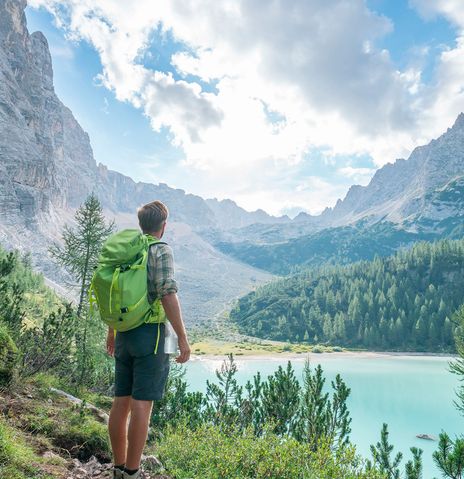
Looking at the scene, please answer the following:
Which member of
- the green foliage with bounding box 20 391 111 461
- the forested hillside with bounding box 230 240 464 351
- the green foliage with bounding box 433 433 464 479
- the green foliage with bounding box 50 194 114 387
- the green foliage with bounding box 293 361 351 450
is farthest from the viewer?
the forested hillside with bounding box 230 240 464 351

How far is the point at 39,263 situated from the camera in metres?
175

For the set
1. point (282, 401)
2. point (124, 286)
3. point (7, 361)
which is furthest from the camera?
point (282, 401)

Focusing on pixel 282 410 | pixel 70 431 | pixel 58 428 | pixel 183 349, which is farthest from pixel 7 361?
pixel 282 410

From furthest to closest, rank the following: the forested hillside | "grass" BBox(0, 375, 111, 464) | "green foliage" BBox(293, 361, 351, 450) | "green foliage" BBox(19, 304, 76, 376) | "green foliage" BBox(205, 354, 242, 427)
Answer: the forested hillside
"green foliage" BBox(205, 354, 242, 427)
"green foliage" BBox(293, 361, 351, 450)
"green foliage" BBox(19, 304, 76, 376)
"grass" BBox(0, 375, 111, 464)

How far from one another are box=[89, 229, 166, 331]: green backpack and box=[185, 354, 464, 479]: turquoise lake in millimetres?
26964

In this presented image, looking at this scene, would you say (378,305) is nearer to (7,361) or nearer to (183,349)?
(7,361)

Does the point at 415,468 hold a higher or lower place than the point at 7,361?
lower

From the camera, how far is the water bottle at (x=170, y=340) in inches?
165

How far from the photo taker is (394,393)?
54781 mm

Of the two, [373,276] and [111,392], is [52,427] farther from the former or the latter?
[373,276]

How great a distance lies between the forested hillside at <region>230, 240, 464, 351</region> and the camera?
107 meters

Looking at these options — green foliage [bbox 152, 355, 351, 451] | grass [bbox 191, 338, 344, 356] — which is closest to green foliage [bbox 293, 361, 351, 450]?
green foliage [bbox 152, 355, 351, 451]

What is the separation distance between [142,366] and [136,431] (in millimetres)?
659

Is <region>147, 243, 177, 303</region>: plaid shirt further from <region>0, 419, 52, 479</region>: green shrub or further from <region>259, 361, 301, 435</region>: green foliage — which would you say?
<region>259, 361, 301, 435</region>: green foliage
